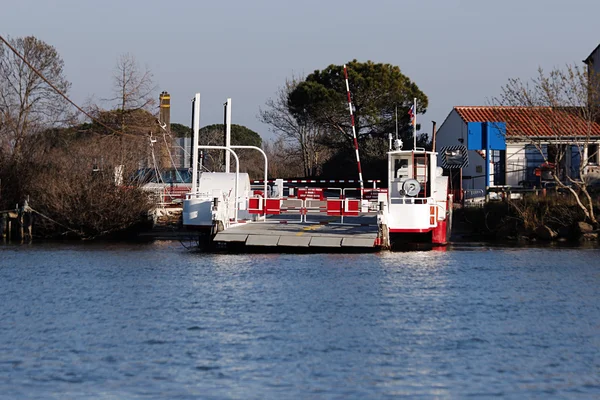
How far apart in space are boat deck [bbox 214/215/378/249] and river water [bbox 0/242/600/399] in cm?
60

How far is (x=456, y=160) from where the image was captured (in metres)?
48.2

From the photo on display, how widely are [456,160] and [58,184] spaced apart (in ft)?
67.1

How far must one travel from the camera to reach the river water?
12773mm

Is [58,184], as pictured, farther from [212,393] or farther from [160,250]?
[212,393]

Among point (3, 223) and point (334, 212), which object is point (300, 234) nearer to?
point (334, 212)

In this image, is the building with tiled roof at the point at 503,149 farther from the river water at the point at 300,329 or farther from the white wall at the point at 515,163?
the river water at the point at 300,329

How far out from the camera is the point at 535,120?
39594 millimetres

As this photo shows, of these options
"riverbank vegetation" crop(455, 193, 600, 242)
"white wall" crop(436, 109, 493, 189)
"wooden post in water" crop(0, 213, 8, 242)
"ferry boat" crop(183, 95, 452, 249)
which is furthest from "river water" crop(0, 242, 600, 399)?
"white wall" crop(436, 109, 493, 189)

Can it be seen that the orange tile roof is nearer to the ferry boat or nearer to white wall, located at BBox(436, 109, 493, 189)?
white wall, located at BBox(436, 109, 493, 189)

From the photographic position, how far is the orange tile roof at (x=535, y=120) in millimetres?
37500

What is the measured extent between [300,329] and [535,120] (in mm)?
25544

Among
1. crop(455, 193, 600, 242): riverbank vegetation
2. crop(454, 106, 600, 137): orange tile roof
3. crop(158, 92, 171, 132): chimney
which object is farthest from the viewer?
crop(158, 92, 171, 132): chimney

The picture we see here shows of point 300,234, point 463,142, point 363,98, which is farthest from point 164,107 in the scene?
point 300,234

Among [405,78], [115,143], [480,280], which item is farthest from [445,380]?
[405,78]
